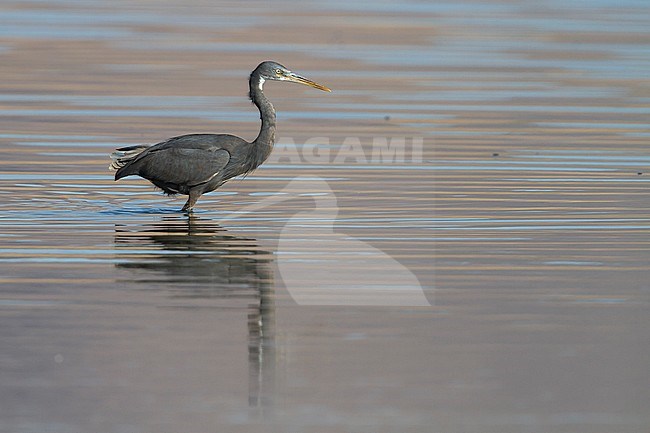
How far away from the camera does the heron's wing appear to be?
1438 centimetres

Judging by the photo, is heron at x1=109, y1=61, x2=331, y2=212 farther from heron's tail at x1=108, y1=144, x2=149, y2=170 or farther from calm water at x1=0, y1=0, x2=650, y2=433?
calm water at x1=0, y1=0, x2=650, y2=433

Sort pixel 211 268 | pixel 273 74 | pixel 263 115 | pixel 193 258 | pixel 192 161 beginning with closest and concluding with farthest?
pixel 211 268 < pixel 193 258 < pixel 192 161 < pixel 263 115 < pixel 273 74

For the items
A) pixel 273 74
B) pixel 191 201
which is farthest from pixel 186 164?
pixel 273 74

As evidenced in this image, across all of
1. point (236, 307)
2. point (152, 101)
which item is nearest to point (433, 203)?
point (236, 307)

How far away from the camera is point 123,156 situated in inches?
580

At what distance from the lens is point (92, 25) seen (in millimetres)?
33250

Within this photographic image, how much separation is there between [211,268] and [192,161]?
3.22 metres

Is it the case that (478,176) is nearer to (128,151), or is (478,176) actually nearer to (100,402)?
(128,151)

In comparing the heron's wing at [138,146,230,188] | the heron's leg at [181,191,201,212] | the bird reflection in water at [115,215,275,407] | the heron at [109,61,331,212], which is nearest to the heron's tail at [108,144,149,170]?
the heron at [109,61,331,212]

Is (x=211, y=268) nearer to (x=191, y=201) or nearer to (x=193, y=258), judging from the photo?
(x=193, y=258)

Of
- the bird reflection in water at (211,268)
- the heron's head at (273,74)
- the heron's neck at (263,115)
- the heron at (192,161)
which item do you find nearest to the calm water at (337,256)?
the bird reflection in water at (211,268)

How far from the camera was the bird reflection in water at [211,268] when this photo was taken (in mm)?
9000

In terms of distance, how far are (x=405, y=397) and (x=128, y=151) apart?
7198mm

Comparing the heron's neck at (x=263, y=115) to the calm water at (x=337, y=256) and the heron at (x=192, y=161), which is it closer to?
the heron at (x=192, y=161)
